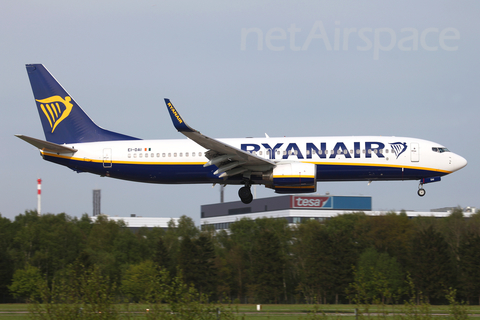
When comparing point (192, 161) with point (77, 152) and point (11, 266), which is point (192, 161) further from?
point (11, 266)

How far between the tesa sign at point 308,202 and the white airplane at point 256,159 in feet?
365

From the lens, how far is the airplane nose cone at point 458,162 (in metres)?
37.6

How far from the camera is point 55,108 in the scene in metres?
42.3

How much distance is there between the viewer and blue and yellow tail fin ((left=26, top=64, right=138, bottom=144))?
41031 mm

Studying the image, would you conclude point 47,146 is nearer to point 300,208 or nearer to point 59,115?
point 59,115

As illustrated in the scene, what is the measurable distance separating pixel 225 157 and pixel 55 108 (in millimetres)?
15214

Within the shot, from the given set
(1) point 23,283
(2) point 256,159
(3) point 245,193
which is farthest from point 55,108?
(1) point 23,283

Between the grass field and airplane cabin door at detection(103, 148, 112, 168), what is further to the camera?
airplane cabin door at detection(103, 148, 112, 168)

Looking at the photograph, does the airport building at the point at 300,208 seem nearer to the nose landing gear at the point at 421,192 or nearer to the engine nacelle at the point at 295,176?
the nose landing gear at the point at 421,192

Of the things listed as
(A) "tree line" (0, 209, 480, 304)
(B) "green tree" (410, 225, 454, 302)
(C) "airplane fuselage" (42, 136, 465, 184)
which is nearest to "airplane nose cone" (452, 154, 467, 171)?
(C) "airplane fuselage" (42, 136, 465, 184)

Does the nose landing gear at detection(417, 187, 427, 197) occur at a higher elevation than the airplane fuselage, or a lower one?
lower

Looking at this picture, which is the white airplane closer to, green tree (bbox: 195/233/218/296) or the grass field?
the grass field

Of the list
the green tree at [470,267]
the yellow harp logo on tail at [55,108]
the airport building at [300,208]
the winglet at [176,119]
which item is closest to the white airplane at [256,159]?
the winglet at [176,119]

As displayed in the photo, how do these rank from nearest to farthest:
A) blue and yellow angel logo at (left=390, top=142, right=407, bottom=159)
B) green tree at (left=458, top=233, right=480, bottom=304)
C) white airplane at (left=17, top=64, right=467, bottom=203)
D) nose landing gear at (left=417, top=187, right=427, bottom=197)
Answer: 1. white airplane at (left=17, top=64, right=467, bottom=203)
2. blue and yellow angel logo at (left=390, top=142, right=407, bottom=159)
3. nose landing gear at (left=417, top=187, right=427, bottom=197)
4. green tree at (left=458, top=233, right=480, bottom=304)
